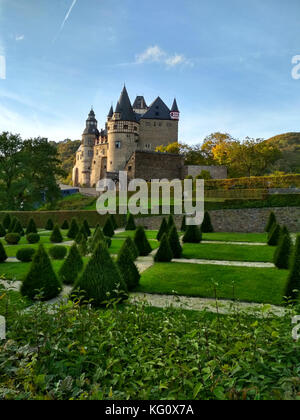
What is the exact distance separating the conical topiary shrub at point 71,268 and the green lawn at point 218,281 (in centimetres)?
221

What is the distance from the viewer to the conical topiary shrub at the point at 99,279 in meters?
6.71

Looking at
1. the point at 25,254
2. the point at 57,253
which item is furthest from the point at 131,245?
the point at 25,254

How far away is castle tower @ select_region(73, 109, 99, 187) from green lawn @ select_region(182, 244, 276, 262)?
49538mm

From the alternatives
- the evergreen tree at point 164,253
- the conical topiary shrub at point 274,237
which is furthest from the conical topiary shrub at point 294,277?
the conical topiary shrub at point 274,237

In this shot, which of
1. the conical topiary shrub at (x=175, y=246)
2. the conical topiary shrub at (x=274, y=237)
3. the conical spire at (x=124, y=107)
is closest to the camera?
the conical topiary shrub at (x=175, y=246)

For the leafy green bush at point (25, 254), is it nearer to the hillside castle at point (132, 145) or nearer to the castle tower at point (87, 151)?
the hillside castle at point (132, 145)

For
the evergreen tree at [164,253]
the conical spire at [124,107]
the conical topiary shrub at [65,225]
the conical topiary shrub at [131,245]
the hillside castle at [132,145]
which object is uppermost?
the conical spire at [124,107]

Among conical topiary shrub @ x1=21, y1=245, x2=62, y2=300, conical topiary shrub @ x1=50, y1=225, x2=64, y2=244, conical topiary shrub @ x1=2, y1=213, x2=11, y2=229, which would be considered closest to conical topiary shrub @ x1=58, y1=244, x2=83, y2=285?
conical topiary shrub @ x1=21, y1=245, x2=62, y2=300

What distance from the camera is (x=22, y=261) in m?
12.8

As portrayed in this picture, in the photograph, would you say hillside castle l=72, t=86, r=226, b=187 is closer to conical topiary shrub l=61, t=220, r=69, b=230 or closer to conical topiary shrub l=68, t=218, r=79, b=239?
conical topiary shrub l=61, t=220, r=69, b=230

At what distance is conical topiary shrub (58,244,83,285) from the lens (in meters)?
9.19

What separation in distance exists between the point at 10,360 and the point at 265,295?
6.53 m
